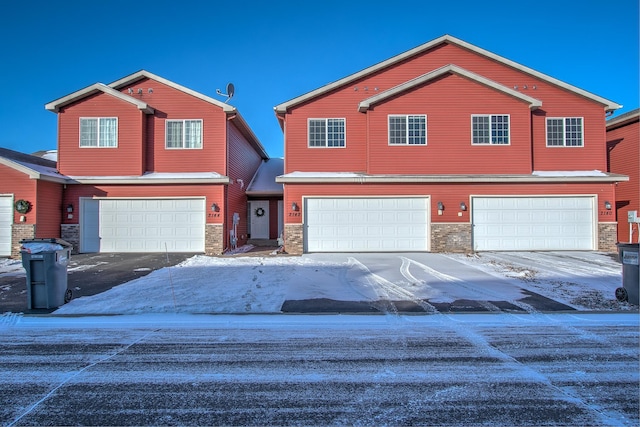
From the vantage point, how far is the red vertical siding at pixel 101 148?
1522cm

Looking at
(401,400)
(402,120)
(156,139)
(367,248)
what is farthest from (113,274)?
(402,120)

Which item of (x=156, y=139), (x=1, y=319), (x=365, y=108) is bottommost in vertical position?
(x=1, y=319)

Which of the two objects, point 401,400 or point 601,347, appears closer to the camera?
point 401,400

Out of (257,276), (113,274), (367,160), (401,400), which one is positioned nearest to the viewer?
(401,400)

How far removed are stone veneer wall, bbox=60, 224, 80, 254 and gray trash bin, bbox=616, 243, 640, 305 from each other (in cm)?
1736

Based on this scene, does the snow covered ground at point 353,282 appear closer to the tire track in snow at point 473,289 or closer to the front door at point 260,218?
the tire track in snow at point 473,289

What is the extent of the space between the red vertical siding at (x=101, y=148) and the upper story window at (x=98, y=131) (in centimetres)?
16

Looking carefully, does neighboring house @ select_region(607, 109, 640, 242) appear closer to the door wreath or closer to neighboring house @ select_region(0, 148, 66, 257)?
neighboring house @ select_region(0, 148, 66, 257)

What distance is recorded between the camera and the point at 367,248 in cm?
1421

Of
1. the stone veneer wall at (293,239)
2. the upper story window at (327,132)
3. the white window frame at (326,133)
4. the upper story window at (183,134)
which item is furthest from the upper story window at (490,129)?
the upper story window at (183,134)

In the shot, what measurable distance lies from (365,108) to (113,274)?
10.6 m

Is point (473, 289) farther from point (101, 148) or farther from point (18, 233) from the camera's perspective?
point (18, 233)

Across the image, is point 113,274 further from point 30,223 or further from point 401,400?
point 401,400

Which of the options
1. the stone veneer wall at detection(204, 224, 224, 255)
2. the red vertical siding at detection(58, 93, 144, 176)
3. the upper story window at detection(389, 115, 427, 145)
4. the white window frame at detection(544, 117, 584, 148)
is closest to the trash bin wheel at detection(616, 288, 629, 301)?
the upper story window at detection(389, 115, 427, 145)
